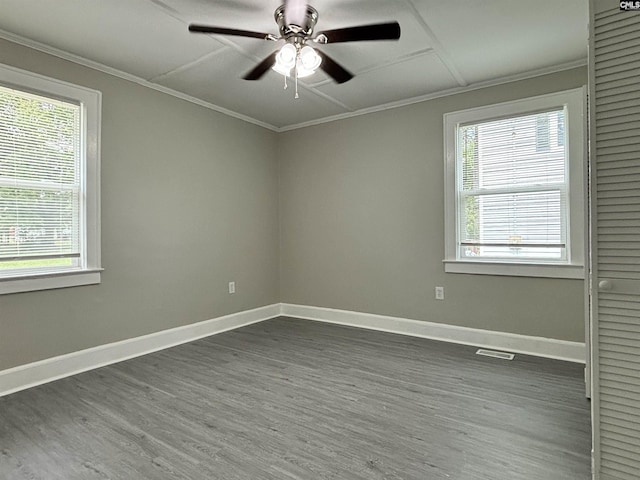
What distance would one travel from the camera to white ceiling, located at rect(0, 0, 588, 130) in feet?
7.38

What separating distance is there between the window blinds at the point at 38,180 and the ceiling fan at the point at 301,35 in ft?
5.08

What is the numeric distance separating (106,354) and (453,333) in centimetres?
322

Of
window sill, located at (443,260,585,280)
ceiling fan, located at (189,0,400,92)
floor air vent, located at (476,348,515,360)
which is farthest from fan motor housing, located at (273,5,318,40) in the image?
floor air vent, located at (476,348,515,360)

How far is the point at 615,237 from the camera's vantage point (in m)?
1.37

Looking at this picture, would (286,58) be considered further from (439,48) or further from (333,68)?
(439,48)

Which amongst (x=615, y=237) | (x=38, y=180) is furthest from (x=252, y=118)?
(x=615, y=237)

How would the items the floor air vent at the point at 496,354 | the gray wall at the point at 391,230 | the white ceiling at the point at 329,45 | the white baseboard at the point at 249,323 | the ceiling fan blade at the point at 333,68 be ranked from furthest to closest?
the gray wall at the point at 391,230, the floor air vent at the point at 496,354, the white baseboard at the point at 249,323, the ceiling fan blade at the point at 333,68, the white ceiling at the point at 329,45

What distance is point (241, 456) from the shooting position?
5.81 ft

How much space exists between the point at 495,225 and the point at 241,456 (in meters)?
2.93

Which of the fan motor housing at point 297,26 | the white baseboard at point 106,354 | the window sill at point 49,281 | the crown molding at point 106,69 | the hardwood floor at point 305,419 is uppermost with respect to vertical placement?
the crown molding at point 106,69

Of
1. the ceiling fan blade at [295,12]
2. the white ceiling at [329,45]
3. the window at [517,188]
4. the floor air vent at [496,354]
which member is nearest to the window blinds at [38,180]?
the white ceiling at [329,45]

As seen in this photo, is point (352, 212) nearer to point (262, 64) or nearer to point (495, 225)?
point (495, 225)

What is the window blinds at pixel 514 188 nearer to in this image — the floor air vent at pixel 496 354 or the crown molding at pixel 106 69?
the floor air vent at pixel 496 354

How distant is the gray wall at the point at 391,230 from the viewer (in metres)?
3.27
